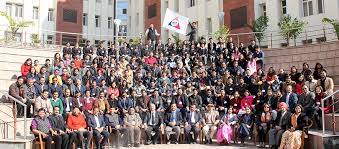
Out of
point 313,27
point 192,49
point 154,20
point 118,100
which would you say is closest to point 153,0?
point 154,20

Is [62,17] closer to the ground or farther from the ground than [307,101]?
farther from the ground

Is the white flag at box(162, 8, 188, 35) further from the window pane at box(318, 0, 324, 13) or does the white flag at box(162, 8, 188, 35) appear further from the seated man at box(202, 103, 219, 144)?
the window pane at box(318, 0, 324, 13)

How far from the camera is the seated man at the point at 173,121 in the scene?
567 inches

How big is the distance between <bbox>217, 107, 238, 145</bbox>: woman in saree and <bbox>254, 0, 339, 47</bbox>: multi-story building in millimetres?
12846

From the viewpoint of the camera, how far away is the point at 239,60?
1848 cm

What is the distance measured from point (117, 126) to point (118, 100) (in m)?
1.40

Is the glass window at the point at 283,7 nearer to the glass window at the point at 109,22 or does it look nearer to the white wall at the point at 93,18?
the white wall at the point at 93,18

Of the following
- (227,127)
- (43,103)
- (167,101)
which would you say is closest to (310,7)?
(167,101)

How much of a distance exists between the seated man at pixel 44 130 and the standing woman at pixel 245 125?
633 centimetres

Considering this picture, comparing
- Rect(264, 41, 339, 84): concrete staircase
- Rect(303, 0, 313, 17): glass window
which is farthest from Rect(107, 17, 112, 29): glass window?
Rect(264, 41, 339, 84): concrete staircase

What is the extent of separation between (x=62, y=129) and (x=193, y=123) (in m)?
4.98

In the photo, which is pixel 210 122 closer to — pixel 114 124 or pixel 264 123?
pixel 264 123

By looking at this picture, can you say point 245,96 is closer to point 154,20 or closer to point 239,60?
point 239,60

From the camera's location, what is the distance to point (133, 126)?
1380 cm
